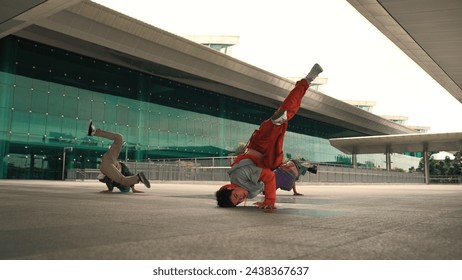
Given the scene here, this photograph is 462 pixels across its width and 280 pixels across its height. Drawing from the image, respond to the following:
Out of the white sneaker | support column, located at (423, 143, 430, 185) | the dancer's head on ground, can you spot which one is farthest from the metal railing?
the white sneaker

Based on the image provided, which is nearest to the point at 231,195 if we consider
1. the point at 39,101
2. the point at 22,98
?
the point at 22,98

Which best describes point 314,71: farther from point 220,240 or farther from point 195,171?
point 195,171

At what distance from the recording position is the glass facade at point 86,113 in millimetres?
26047

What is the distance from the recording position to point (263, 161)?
530 cm

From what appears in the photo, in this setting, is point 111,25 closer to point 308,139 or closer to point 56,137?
point 56,137

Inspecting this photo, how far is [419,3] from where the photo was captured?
9.93 m

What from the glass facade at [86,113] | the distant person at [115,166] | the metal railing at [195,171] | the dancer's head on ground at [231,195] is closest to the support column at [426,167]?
the metal railing at [195,171]

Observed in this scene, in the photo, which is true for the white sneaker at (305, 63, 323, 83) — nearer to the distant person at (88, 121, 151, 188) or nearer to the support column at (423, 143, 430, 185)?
the distant person at (88, 121, 151, 188)

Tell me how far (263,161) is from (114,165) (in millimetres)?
5221

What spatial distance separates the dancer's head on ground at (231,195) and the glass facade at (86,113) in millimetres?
24452

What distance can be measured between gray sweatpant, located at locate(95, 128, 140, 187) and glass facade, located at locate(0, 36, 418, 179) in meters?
19.6

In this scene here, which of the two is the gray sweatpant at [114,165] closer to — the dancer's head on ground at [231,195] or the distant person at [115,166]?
the distant person at [115,166]

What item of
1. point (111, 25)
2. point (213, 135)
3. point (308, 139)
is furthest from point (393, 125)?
point (111, 25)

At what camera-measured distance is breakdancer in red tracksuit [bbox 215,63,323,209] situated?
17.0 ft
